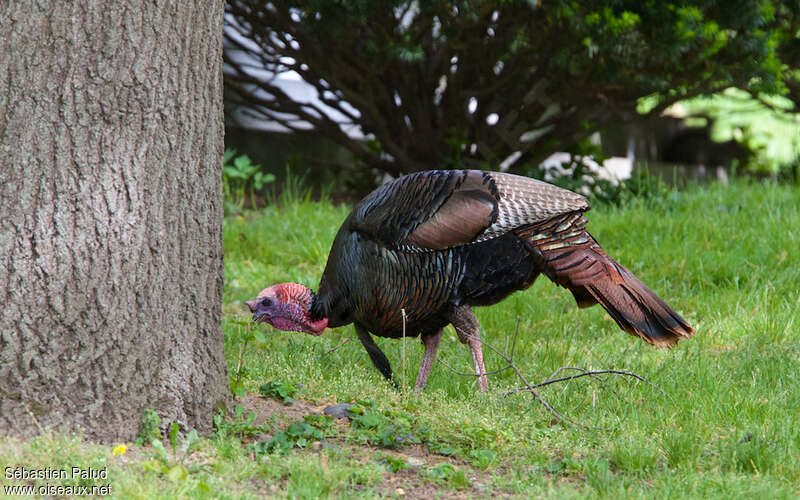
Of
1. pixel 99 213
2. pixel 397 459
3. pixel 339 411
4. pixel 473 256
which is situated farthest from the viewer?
pixel 473 256

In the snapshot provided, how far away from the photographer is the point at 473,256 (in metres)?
3.71

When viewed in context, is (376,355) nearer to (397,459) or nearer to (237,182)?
(397,459)

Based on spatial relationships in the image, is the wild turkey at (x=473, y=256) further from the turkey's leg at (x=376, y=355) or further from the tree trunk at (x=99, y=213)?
the tree trunk at (x=99, y=213)

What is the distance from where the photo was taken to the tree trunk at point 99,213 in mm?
2709

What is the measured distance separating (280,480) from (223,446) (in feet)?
0.92

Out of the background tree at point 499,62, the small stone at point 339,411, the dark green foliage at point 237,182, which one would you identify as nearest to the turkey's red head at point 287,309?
the small stone at point 339,411

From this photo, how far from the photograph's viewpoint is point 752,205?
710 cm

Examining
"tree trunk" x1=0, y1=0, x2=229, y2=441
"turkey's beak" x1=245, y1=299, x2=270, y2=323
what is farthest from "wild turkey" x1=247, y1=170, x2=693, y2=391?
"tree trunk" x1=0, y1=0, x2=229, y2=441

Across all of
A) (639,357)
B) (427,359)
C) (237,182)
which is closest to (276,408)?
(427,359)

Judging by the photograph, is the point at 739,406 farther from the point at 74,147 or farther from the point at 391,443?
the point at 74,147

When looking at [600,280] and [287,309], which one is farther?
[287,309]

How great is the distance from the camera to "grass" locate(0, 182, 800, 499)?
2.72 metres

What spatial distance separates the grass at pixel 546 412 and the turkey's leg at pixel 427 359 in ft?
0.26

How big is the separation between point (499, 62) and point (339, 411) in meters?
5.54
